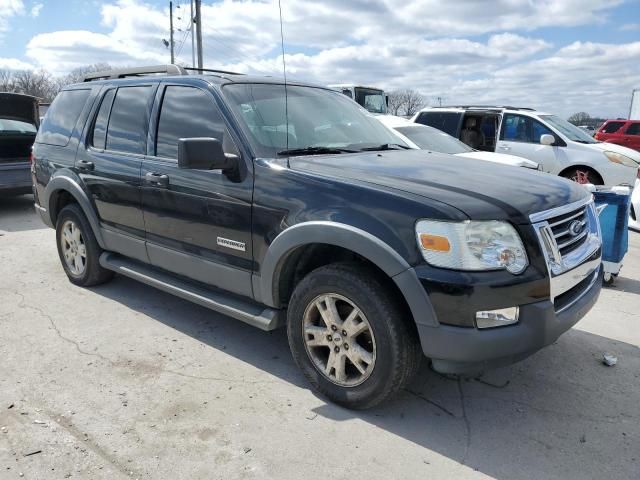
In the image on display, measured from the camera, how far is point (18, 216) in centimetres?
880

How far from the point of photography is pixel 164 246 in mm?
3984

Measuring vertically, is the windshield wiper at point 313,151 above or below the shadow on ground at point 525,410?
above

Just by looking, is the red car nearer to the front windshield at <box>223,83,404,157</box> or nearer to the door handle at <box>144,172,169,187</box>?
the front windshield at <box>223,83,404,157</box>

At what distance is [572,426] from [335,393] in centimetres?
132

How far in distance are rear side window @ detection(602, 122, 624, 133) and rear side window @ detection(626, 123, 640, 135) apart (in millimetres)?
474

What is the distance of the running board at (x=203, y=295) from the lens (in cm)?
336

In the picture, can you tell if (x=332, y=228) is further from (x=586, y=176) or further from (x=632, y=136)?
(x=632, y=136)

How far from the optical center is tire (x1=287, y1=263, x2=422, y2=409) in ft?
9.07

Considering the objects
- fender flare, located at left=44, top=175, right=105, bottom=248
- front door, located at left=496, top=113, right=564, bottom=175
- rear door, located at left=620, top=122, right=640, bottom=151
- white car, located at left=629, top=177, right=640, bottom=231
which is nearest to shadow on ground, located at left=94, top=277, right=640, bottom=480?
fender flare, located at left=44, top=175, right=105, bottom=248

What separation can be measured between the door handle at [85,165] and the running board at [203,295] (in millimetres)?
790

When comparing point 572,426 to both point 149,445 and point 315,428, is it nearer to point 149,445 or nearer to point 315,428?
point 315,428

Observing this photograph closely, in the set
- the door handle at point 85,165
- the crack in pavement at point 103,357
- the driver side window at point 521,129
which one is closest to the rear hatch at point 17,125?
the door handle at point 85,165

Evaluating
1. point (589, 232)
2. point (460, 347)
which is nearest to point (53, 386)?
point (460, 347)

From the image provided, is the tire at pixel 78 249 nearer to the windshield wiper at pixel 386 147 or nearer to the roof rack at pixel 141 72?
the roof rack at pixel 141 72
